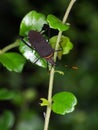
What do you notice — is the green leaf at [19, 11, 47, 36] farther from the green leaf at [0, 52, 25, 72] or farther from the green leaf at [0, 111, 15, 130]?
the green leaf at [0, 111, 15, 130]

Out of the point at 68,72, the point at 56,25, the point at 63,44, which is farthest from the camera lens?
the point at 68,72

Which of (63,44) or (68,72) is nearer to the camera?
(63,44)

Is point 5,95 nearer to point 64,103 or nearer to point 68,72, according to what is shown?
point 64,103

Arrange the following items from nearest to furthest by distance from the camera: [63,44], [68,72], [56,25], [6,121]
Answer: [56,25]
[63,44]
[6,121]
[68,72]

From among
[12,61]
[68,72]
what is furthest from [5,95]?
[68,72]

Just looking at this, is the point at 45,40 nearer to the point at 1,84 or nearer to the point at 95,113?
the point at 95,113

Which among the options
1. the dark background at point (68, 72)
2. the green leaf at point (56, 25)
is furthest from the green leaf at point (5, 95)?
the dark background at point (68, 72)

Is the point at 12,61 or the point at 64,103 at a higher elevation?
the point at 12,61
